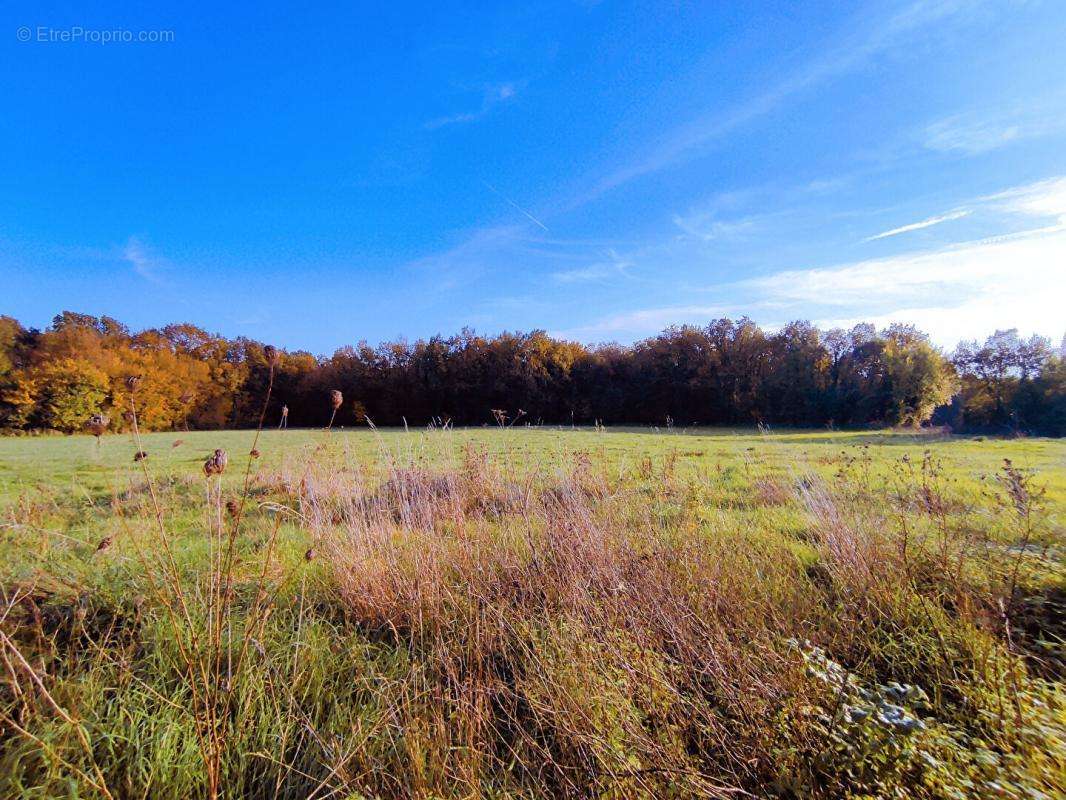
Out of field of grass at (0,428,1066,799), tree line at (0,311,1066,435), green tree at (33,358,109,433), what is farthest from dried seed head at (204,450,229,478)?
green tree at (33,358,109,433)

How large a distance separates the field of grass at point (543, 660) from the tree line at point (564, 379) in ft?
84.3

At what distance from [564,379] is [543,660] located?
41103 mm

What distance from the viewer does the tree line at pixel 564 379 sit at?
32.5m

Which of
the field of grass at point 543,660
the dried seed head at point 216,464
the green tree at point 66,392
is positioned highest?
the green tree at point 66,392

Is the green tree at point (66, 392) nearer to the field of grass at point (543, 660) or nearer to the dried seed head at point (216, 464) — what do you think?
the field of grass at point (543, 660)

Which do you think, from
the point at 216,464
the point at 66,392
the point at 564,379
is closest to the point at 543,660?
the point at 216,464

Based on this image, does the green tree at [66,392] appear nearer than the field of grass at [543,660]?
No

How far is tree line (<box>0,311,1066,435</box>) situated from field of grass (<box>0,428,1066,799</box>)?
84.3 feet

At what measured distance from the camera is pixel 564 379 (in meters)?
43.4

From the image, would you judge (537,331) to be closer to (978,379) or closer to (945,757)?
(978,379)

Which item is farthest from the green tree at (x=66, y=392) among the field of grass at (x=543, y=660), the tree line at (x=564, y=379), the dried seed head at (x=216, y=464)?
the dried seed head at (x=216, y=464)

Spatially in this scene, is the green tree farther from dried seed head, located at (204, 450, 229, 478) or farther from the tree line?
dried seed head, located at (204, 450, 229, 478)

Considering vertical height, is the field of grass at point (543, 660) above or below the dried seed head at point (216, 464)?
below

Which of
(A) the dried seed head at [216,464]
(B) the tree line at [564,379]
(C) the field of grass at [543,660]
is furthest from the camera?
(B) the tree line at [564,379]
